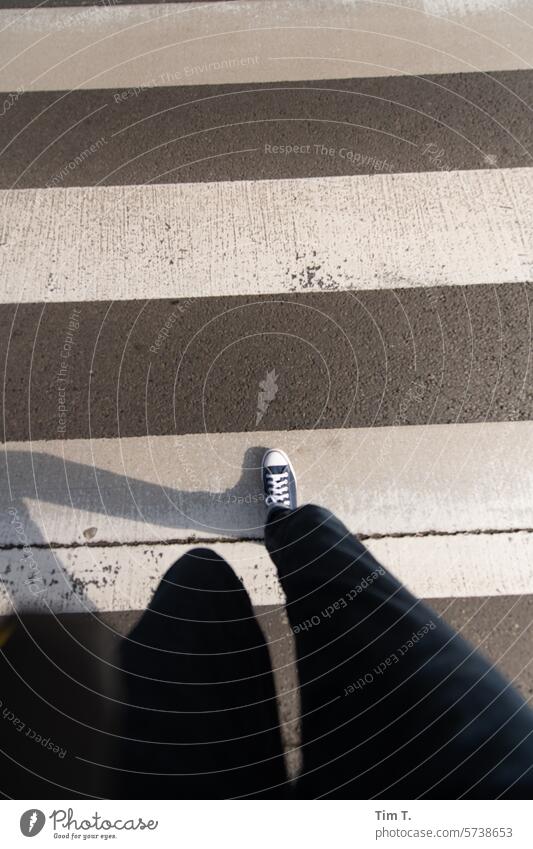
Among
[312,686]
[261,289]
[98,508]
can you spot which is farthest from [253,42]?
[312,686]

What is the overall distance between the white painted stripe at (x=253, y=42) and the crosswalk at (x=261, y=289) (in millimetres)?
13

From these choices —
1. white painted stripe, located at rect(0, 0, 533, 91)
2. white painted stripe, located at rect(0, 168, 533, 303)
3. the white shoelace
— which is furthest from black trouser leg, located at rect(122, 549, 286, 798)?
white painted stripe, located at rect(0, 0, 533, 91)

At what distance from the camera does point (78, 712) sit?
289 centimetres

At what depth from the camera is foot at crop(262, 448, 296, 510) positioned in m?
2.93

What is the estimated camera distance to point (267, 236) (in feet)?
10.4

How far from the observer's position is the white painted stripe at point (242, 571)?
2.91 m

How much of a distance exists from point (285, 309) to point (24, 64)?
2064mm

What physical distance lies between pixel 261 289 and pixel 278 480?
983mm

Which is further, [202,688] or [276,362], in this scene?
[276,362]

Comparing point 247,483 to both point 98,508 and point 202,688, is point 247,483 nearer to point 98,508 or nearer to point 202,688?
point 98,508

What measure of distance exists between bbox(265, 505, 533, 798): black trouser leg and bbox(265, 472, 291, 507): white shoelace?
61 mm

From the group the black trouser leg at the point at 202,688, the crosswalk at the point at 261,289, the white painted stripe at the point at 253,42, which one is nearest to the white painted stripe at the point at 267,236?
the crosswalk at the point at 261,289
